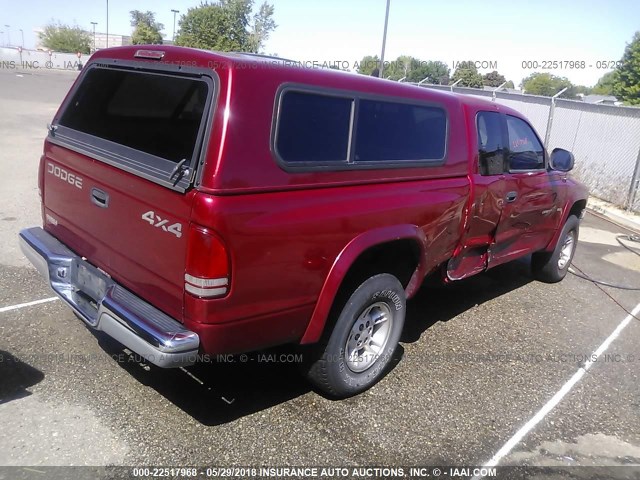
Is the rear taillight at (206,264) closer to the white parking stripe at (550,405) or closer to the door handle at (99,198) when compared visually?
the door handle at (99,198)

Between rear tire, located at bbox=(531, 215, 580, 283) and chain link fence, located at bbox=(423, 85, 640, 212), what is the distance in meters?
5.58

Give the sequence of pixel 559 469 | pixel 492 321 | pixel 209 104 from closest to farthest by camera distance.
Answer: pixel 209 104
pixel 559 469
pixel 492 321

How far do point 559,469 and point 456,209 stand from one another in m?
1.81

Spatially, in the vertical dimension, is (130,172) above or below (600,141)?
above

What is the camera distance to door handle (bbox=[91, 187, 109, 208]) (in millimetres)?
3070

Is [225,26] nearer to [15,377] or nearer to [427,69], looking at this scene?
[427,69]

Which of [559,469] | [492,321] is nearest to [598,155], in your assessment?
[492,321]

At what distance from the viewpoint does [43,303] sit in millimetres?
4480

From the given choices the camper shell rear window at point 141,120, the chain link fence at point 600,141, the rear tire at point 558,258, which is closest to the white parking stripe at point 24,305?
the camper shell rear window at point 141,120

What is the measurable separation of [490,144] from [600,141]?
29.5ft

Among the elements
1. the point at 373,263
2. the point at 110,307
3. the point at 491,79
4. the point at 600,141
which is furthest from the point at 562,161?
the point at 491,79

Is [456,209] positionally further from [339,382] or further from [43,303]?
[43,303]

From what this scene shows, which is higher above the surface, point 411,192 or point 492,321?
point 411,192

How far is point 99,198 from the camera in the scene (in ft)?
10.3
